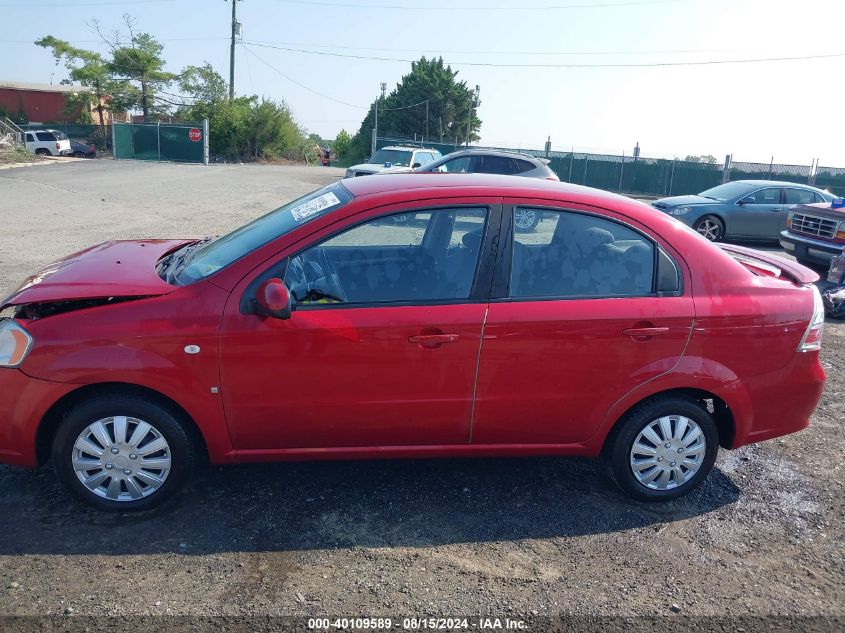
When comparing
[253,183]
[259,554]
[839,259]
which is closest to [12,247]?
[259,554]

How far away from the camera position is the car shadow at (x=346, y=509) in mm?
3598

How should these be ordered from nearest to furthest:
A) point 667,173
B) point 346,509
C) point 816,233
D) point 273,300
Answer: point 273,300
point 346,509
point 816,233
point 667,173

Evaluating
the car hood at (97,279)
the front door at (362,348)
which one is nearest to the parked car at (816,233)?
the front door at (362,348)

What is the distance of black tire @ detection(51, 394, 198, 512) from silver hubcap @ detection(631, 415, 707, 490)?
8.23 feet

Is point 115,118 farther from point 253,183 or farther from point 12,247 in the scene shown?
point 12,247

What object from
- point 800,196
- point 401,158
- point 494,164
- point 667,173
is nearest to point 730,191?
point 800,196

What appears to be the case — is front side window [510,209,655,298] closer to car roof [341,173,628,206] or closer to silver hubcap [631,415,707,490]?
car roof [341,173,628,206]

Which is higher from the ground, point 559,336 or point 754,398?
point 559,336

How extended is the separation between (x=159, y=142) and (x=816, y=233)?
37275mm

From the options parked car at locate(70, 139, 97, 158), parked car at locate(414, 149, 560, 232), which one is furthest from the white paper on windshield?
parked car at locate(70, 139, 97, 158)

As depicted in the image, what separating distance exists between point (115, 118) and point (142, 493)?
196ft

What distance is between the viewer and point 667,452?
4.08 metres

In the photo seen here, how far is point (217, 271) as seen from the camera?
12.4 feet

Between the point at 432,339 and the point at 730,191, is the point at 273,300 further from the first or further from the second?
the point at 730,191
